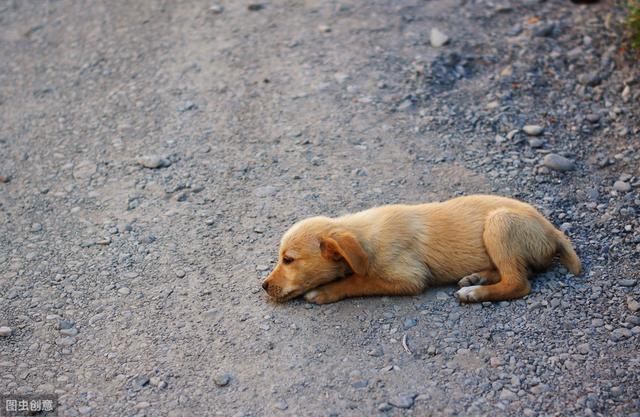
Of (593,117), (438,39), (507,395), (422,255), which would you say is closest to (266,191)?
(422,255)

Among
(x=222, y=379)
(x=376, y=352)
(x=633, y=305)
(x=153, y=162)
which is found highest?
(x=633, y=305)

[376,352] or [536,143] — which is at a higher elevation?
[536,143]

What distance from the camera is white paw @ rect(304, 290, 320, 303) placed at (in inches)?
229

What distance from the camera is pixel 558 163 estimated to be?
289 inches

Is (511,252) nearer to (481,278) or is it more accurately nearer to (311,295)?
(481,278)

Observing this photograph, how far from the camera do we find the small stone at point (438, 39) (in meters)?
9.47

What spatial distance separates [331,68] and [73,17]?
4.77 meters

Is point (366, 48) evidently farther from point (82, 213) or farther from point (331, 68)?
point (82, 213)

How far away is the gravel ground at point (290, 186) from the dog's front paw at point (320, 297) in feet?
0.25

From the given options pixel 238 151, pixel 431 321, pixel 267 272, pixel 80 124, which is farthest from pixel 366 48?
pixel 431 321

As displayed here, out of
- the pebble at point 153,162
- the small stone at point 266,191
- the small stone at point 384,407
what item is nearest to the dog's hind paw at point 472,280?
the small stone at point 384,407

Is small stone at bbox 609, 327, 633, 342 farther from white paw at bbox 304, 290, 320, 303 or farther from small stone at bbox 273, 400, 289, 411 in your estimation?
small stone at bbox 273, 400, 289, 411

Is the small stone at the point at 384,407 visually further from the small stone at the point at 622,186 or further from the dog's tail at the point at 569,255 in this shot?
the small stone at the point at 622,186

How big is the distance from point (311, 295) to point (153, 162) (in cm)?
294
